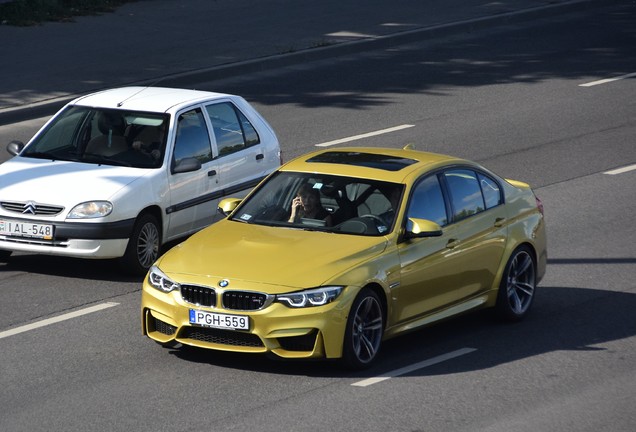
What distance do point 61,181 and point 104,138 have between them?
3.16 feet

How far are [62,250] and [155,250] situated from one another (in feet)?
3.17

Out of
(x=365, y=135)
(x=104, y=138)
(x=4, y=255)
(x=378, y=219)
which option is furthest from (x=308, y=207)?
(x=365, y=135)

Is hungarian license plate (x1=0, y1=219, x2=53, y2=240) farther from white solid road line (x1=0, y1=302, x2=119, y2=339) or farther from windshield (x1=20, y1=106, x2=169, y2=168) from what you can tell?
windshield (x1=20, y1=106, x2=169, y2=168)

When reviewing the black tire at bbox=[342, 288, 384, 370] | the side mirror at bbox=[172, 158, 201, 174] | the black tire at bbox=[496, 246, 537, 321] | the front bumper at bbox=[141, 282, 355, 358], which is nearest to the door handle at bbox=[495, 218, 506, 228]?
the black tire at bbox=[496, 246, 537, 321]

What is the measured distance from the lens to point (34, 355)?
32.7 feet

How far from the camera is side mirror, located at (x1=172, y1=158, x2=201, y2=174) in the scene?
1277 centimetres

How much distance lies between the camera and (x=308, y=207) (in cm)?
1047

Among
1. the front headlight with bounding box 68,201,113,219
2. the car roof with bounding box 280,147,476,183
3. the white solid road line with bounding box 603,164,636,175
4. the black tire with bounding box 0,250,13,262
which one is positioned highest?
the car roof with bounding box 280,147,476,183

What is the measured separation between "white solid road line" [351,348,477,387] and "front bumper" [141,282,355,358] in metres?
0.28

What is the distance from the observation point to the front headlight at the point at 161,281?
31.3 feet

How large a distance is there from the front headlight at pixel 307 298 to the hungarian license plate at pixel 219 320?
0.94 ft

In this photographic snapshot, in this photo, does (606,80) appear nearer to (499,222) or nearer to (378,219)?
(499,222)

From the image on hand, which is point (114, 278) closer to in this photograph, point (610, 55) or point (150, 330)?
point (150, 330)

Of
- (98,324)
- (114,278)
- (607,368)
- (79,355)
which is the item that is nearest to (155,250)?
(114,278)
